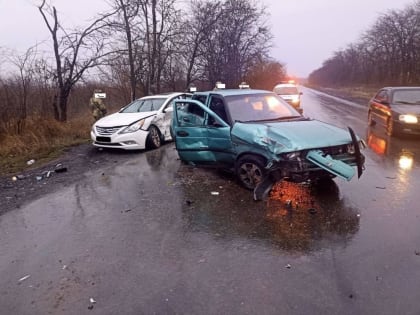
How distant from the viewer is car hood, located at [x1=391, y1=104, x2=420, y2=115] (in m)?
11.1

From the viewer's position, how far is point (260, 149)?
6098mm

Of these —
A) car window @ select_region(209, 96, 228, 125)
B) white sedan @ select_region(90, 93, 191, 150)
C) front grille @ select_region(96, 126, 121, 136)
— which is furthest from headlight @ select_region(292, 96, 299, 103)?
car window @ select_region(209, 96, 228, 125)

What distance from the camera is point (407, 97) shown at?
39.5 ft

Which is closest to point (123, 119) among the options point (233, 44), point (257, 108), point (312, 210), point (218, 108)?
point (218, 108)

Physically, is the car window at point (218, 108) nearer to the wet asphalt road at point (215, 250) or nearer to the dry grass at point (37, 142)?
the wet asphalt road at point (215, 250)

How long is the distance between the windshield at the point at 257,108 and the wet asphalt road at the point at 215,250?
139 cm

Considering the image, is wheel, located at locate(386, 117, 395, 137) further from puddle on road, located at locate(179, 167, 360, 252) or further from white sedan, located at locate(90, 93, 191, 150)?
white sedan, located at locate(90, 93, 191, 150)

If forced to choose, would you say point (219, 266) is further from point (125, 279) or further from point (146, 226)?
point (146, 226)

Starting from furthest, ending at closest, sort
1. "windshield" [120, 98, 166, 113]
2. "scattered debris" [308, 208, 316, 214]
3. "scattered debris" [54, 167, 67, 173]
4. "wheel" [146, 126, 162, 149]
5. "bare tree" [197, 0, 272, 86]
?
1. "bare tree" [197, 0, 272, 86]
2. "windshield" [120, 98, 166, 113]
3. "wheel" [146, 126, 162, 149]
4. "scattered debris" [54, 167, 67, 173]
5. "scattered debris" [308, 208, 316, 214]

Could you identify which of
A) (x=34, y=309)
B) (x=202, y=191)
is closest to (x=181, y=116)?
(x=202, y=191)

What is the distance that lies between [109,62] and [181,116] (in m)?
10.7

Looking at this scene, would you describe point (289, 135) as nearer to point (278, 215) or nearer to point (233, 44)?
point (278, 215)

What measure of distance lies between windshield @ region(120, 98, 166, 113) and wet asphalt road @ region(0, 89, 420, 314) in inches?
206

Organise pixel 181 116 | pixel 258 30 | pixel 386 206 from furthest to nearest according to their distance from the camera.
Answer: pixel 258 30 < pixel 181 116 < pixel 386 206
